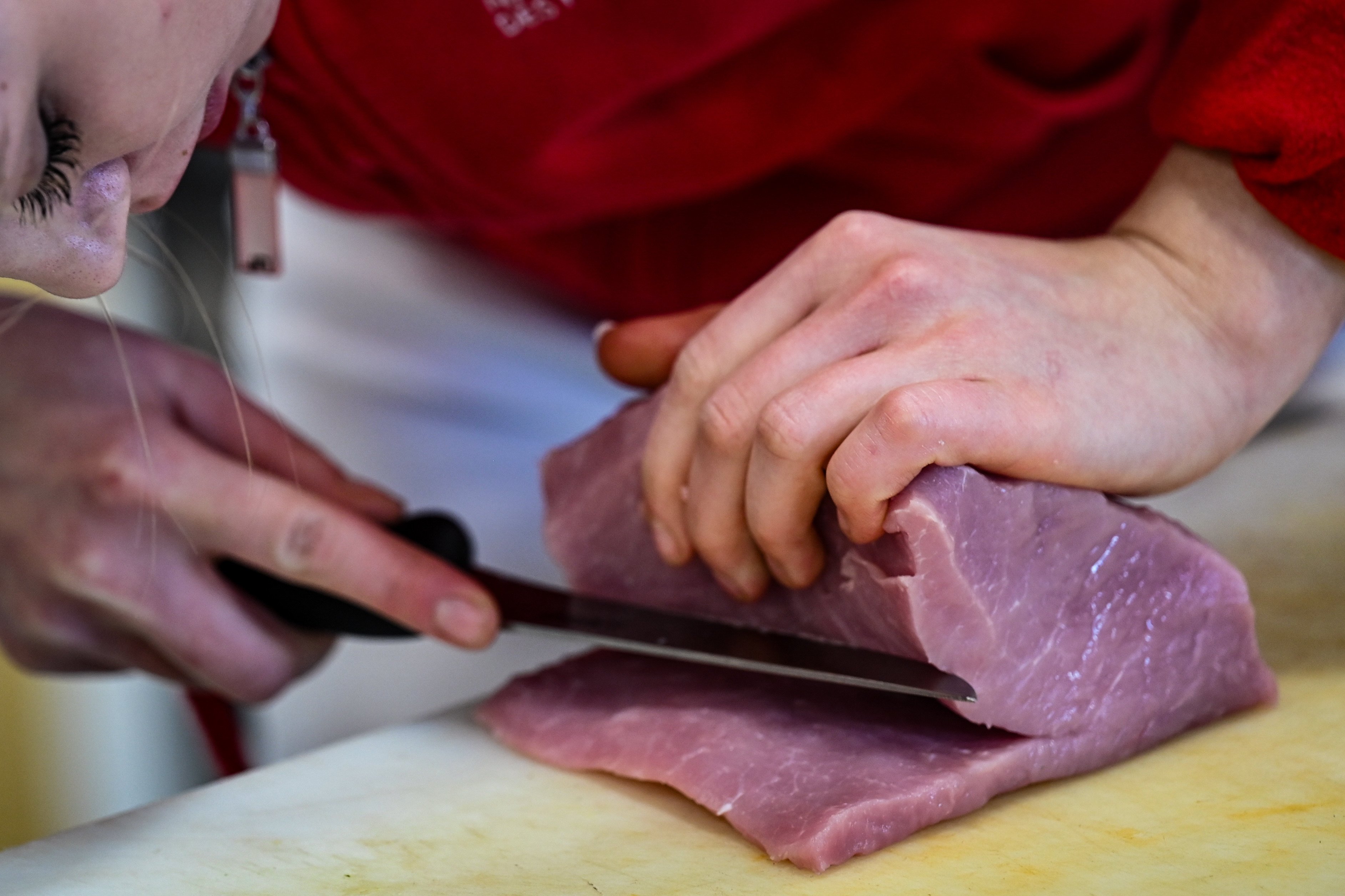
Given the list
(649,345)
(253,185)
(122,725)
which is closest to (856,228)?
(649,345)

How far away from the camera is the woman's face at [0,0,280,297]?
0.65 meters

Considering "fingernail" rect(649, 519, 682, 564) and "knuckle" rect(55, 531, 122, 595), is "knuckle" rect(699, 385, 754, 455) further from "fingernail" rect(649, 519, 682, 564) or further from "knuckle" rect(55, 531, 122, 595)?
"knuckle" rect(55, 531, 122, 595)

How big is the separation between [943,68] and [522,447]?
0.87 meters

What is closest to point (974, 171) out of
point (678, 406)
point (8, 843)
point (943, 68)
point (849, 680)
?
point (943, 68)

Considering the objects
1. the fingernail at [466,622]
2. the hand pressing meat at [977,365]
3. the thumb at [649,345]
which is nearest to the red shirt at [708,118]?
the hand pressing meat at [977,365]

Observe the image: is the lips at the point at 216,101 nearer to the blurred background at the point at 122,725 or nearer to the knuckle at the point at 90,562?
the knuckle at the point at 90,562

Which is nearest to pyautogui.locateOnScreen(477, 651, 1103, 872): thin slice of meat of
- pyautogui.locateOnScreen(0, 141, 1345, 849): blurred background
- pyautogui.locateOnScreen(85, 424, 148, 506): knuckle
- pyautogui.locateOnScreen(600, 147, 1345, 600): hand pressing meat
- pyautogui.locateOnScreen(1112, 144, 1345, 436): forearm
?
pyautogui.locateOnScreen(600, 147, 1345, 600): hand pressing meat

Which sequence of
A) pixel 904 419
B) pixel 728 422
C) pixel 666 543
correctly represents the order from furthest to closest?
pixel 666 543, pixel 728 422, pixel 904 419

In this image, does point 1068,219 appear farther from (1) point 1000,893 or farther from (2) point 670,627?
(1) point 1000,893

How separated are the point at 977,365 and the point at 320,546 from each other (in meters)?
0.64

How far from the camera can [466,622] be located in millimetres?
1148

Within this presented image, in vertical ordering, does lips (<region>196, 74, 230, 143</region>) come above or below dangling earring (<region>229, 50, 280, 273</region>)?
above

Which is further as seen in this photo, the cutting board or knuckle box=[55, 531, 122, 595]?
knuckle box=[55, 531, 122, 595]

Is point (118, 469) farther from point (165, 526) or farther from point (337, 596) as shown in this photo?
point (337, 596)
